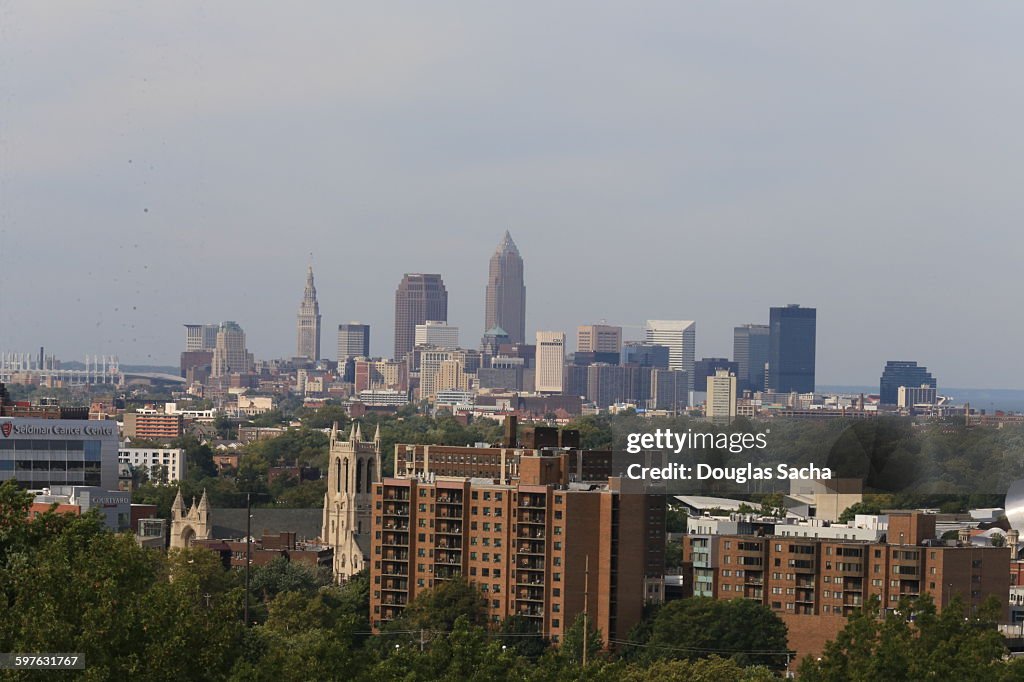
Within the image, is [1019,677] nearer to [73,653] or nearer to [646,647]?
[73,653]

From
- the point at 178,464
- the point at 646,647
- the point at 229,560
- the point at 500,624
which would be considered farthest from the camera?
the point at 178,464

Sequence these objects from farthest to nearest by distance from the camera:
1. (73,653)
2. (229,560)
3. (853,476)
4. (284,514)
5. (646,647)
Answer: (284,514) < (853,476) < (229,560) < (646,647) < (73,653)

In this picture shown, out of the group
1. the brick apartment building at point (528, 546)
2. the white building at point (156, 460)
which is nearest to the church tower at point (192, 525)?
the brick apartment building at point (528, 546)

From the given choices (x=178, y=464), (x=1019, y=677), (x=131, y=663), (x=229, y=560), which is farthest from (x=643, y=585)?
(x=178, y=464)

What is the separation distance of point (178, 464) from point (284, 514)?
5633 cm

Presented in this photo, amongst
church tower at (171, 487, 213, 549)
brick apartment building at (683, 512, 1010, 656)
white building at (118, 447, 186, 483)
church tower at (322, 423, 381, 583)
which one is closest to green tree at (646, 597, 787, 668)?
brick apartment building at (683, 512, 1010, 656)

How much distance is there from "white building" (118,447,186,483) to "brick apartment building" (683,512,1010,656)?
9840cm

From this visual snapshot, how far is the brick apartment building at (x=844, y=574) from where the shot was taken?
71875 mm

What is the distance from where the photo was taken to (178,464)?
174 meters

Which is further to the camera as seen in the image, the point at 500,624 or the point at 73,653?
the point at 500,624

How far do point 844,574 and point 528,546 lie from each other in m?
11.4

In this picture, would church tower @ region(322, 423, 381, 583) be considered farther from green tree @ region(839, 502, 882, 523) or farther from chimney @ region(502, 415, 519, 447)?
green tree @ region(839, 502, 882, 523)

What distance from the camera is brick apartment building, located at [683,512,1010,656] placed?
71.9 m

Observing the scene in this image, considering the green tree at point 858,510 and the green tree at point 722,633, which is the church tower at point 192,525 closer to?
the green tree at point 858,510
